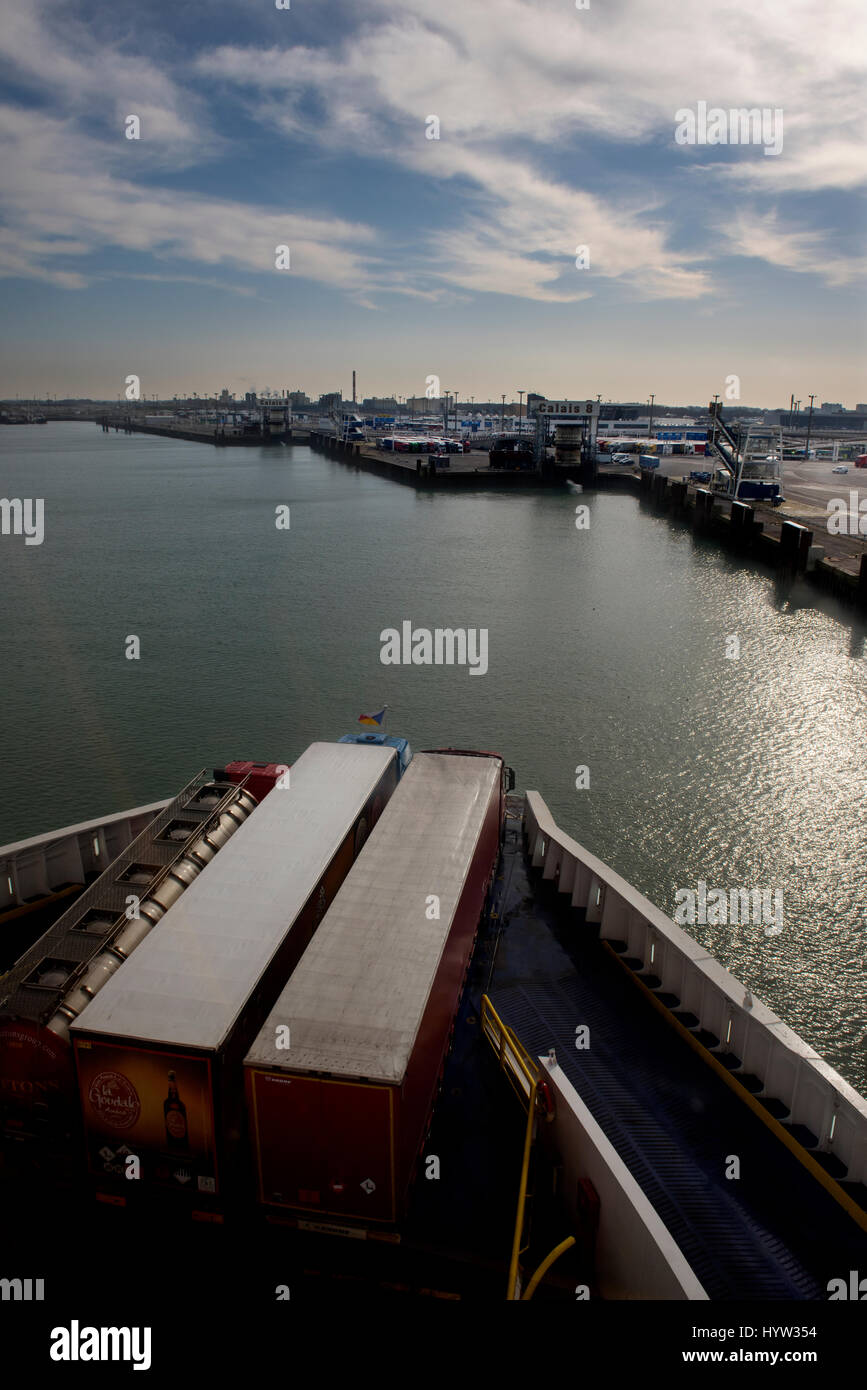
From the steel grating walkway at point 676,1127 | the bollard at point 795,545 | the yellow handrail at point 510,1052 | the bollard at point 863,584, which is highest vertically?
Result: the bollard at point 795,545

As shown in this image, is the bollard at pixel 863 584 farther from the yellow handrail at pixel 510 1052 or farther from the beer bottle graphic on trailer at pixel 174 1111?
the beer bottle graphic on trailer at pixel 174 1111

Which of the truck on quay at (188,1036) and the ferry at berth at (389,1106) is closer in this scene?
the ferry at berth at (389,1106)

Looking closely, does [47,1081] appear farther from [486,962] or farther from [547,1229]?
[486,962]

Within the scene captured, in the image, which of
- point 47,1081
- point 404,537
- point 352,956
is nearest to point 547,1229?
point 352,956

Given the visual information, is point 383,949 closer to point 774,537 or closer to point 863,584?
point 863,584

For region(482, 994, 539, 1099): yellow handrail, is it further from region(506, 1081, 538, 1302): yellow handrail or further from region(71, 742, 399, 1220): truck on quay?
region(71, 742, 399, 1220): truck on quay

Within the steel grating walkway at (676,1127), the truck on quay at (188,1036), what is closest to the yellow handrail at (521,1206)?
the steel grating walkway at (676,1127)
